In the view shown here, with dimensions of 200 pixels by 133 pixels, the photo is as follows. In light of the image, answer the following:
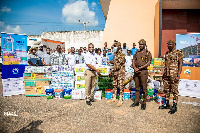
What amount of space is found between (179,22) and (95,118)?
421 inches

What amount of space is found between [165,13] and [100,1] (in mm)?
6520

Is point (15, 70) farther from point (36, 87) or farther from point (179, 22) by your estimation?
point (179, 22)

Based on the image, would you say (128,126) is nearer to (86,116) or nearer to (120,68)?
(86,116)

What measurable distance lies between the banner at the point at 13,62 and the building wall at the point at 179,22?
9.95 meters

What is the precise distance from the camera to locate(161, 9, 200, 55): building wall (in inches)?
407

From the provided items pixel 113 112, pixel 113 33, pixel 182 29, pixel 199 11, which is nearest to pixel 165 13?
pixel 182 29

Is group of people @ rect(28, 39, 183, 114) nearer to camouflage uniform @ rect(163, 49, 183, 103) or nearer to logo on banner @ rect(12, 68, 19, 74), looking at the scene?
camouflage uniform @ rect(163, 49, 183, 103)

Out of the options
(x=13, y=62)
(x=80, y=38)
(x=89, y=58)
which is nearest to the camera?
(x=89, y=58)

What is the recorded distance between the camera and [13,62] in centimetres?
616

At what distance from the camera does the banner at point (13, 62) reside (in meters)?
5.97

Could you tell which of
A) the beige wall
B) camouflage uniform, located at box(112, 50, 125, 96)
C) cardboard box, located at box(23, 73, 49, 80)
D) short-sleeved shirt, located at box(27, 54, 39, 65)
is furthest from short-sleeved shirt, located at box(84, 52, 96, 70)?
the beige wall

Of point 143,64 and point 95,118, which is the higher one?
point 143,64

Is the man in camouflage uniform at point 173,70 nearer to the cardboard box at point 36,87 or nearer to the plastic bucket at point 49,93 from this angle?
the plastic bucket at point 49,93

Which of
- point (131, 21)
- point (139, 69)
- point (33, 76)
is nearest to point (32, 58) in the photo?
point (33, 76)
